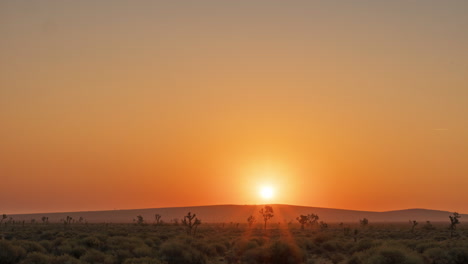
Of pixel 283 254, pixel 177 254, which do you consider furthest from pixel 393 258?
pixel 177 254

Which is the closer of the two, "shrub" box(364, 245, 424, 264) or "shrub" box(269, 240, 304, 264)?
"shrub" box(364, 245, 424, 264)

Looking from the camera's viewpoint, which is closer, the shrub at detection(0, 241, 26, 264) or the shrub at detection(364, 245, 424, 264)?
the shrub at detection(364, 245, 424, 264)

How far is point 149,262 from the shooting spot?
→ 2748 centimetres

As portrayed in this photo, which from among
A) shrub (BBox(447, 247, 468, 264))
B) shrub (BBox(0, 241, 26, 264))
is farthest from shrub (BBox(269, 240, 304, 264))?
shrub (BBox(0, 241, 26, 264))

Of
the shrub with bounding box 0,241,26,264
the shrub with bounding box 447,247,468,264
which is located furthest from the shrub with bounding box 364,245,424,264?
the shrub with bounding box 0,241,26,264

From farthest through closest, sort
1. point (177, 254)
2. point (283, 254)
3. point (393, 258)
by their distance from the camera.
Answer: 1. point (283, 254)
2. point (177, 254)
3. point (393, 258)

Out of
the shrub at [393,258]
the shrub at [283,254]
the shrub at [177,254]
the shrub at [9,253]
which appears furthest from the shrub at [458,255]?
the shrub at [9,253]

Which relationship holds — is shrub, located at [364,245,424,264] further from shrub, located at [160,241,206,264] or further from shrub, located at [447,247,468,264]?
shrub, located at [160,241,206,264]

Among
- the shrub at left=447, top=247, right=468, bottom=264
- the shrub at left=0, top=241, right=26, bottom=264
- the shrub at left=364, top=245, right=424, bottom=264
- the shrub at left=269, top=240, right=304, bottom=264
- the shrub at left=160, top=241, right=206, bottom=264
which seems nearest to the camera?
the shrub at left=364, top=245, right=424, bottom=264

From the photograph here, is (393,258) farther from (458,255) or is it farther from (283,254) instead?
(283,254)

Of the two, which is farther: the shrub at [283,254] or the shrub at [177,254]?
the shrub at [283,254]

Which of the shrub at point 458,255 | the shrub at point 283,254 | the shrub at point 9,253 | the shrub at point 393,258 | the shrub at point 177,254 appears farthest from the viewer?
the shrub at point 283,254

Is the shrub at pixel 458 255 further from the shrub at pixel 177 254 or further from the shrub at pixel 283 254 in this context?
the shrub at pixel 177 254

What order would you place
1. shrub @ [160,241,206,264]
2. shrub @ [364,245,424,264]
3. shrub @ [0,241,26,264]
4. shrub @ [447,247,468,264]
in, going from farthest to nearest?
shrub @ [160,241,206,264], shrub @ [447,247,468,264], shrub @ [0,241,26,264], shrub @ [364,245,424,264]
